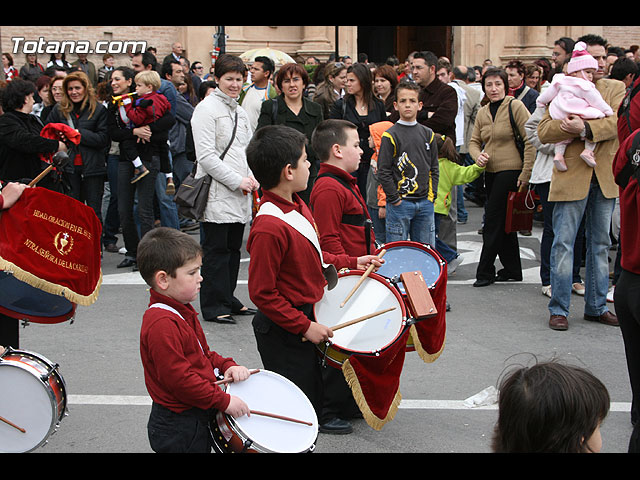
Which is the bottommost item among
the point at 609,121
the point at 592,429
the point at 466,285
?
the point at 466,285

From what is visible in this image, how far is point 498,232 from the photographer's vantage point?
789 centimetres

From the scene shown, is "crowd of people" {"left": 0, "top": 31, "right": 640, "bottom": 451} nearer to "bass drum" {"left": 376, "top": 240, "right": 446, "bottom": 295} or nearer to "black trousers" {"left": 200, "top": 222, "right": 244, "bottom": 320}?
"black trousers" {"left": 200, "top": 222, "right": 244, "bottom": 320}

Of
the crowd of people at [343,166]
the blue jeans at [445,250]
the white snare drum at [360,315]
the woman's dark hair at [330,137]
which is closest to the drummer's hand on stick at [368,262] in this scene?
the crowd of people at [343,166]

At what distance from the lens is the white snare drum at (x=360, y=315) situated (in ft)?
13.1

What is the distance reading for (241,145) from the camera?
691 cm

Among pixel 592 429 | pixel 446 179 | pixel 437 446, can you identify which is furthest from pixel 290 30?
pixel 592 429

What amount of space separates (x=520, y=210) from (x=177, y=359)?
17.3ft

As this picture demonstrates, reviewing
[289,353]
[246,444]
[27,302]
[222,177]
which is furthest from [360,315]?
[222,177]

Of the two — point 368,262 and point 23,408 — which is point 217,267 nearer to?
point 368,262

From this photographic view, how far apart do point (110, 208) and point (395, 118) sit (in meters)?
3.94

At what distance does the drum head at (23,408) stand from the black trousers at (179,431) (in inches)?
30.0

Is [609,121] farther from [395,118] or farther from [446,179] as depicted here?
[395,118]

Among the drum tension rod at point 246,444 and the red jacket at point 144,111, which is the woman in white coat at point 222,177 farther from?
the drum tension rod at point 246,444

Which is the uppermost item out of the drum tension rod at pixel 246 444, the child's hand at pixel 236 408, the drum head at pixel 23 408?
the child's hand at pixel 236 408
